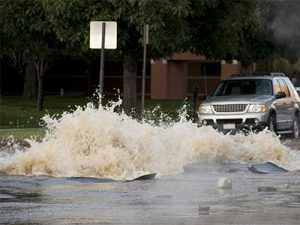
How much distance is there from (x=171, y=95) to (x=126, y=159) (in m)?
49.6

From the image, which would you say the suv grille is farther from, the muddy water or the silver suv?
the muddy water

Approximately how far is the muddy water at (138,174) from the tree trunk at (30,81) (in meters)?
31.2

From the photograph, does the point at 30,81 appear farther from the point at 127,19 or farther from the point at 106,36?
the point at 106,36

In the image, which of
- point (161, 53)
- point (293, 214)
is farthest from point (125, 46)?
point (293, 214)

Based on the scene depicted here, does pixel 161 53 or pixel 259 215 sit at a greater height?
pixel 161 53

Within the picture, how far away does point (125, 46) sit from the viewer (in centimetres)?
2747

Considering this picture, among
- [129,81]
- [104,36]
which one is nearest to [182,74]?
[129,81]

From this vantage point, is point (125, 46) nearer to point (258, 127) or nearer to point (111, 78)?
point (258, 127)

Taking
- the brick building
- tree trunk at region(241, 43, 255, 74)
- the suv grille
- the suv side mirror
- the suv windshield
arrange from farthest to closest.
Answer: the brick building
tree trunk at region(241, 43, 255, 74)
the suv windshield
the suv side mirror
the suv grille

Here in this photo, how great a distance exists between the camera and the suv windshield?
88.3ft

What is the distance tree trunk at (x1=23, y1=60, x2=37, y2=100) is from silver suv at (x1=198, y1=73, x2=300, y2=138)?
25026 millimetres

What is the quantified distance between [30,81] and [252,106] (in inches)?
1203

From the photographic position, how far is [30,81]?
54812 millimetres

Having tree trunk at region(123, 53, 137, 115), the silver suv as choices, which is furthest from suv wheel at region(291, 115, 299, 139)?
tree trunk at region(123, 53, 137, 115)
